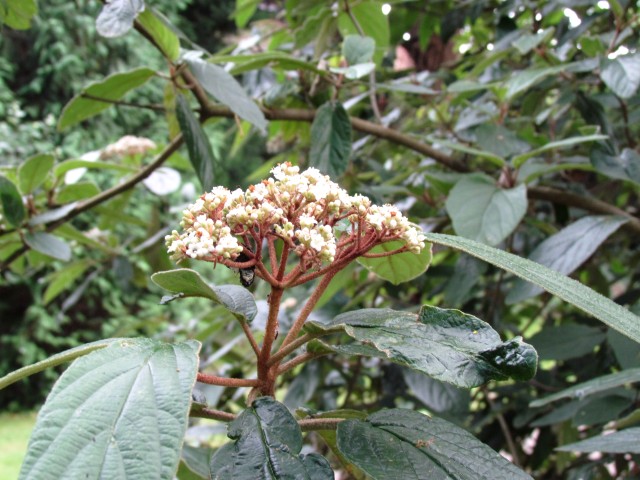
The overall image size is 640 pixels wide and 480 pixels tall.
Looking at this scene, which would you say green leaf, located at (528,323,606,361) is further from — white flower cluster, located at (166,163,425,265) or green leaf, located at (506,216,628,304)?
white flower cluster, located at (166,163,425,265)

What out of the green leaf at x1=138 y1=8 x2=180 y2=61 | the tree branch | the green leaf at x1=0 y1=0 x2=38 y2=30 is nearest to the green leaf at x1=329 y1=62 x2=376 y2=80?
the green leaf at x1=138 y1=8 x2=180 y2=61

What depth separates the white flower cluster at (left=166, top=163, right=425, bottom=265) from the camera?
0.54 meters

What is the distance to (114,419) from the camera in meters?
0.40

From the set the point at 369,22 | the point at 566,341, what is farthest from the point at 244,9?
the point at 566,341

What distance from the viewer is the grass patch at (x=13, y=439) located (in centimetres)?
402

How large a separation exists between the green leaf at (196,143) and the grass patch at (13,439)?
325 centimetres

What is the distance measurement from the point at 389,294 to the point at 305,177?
946mm

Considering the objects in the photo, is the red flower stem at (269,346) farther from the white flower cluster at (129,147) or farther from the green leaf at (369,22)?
the white flower cluster at (129,147)

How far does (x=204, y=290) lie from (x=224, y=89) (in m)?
0.54

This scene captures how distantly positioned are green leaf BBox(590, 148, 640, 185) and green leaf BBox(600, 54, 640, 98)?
109 mm

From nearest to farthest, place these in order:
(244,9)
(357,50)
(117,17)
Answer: (117,17), (357,50), (244,9)

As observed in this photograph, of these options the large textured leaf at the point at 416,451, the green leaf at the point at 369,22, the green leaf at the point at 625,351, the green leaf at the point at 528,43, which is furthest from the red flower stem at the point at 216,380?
the green leaf at the point at 369,22

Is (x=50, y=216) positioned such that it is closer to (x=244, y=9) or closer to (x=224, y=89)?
(x=224, y=89)

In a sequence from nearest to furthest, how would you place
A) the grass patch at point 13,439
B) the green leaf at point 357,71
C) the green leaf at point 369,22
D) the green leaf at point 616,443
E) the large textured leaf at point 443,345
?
the large textured leaf at point 443,345 → the green leaf at point 616,443 → the green leaf at point 357,71 → the green leaf at point 369,22 → the grass patch at point 13,439
